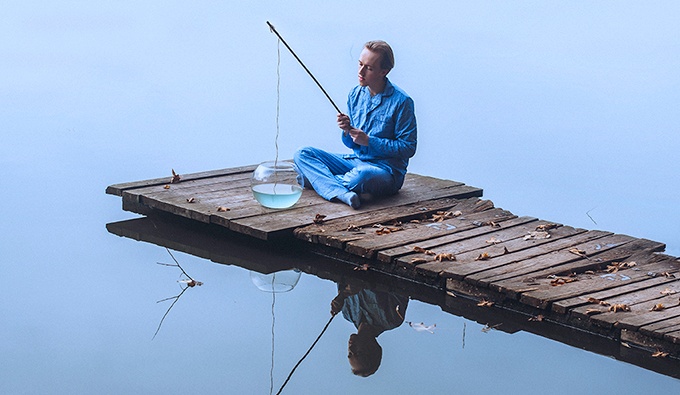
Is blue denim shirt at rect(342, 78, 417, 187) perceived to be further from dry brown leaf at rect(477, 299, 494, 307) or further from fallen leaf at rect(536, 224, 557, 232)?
dry brown leaf at rect(477, 299, 494, 307)

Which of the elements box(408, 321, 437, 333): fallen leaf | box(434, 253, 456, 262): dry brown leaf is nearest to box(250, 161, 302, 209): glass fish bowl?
box(434, 253, 456, 262): dry brown leaf

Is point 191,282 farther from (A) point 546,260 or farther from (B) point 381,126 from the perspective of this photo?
(A) point 546,260

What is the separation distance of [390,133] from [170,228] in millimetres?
1213

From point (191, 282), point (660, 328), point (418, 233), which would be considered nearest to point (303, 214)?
point (418, 233)

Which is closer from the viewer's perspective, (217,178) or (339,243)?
(339,243)

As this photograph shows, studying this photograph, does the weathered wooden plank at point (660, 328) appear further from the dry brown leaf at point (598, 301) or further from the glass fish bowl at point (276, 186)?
the glass fish bowl at point (276, 186)

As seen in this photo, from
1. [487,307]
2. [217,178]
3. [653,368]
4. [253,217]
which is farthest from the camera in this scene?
[217,178]

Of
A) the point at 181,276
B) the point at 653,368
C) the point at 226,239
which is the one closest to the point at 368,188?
the point at 226,239

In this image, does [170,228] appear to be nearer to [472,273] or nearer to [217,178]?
[217,178]

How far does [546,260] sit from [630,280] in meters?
0.40

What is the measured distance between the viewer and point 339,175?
21.6ft

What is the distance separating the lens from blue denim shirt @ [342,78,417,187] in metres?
6.34

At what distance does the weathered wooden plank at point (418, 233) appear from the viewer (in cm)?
559

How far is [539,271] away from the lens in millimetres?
5316
